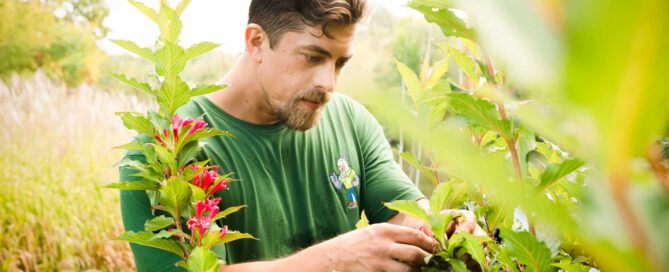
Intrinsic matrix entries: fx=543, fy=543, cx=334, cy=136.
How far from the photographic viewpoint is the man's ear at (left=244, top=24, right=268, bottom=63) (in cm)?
158

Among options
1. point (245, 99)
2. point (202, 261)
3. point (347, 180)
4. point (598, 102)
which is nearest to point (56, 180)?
point (245, 99)

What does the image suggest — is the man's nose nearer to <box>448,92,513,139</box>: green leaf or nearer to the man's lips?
the man's lips

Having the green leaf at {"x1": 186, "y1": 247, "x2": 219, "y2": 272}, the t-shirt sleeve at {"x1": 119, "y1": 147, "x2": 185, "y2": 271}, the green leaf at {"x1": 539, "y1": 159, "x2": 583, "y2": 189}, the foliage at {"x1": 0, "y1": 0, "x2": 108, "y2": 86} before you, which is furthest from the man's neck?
the foliage at {"x1": 0, "y1": 0, "x2": 108, "y2": 86}

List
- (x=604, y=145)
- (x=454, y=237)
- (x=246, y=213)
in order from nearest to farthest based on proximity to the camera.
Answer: (x=604, y=145) → (x=454, y=237) → (x=246, y=213)

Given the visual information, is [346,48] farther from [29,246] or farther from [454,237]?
[29,246]

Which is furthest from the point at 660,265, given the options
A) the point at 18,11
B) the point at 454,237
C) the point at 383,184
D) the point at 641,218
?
the point at 18,11

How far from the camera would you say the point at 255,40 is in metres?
1.60

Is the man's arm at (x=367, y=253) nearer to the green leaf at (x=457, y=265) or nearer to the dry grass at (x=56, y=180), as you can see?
the green leaf at (x=457, y=265)

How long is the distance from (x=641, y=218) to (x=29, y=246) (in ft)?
10.2

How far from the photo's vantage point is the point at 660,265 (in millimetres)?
136

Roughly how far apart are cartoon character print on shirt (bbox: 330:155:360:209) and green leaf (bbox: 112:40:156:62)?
101 cm

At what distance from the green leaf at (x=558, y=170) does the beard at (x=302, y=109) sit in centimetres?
111

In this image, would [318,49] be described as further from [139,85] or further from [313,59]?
[139,85]

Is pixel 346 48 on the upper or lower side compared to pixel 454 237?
upper
